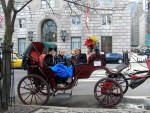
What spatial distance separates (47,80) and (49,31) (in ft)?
97.0

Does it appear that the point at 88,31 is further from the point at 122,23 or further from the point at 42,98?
the point at 42,98

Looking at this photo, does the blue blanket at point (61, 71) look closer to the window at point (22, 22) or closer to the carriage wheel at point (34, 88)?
the carriage wheel at point (34, 88)

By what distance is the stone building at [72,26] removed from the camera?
107 feet

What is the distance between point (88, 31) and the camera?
3334 centimetres

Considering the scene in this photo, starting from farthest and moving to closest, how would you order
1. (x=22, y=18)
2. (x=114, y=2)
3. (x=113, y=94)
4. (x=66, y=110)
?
(x=22, y=18), (x=114, y=2), (x=113, y=94), (x=66, y=110)

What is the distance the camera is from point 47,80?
6652mm

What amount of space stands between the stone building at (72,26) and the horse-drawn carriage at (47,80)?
25.6 m

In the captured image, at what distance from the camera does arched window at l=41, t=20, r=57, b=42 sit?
3522 centimetres

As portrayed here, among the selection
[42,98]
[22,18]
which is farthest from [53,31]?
[42,98]

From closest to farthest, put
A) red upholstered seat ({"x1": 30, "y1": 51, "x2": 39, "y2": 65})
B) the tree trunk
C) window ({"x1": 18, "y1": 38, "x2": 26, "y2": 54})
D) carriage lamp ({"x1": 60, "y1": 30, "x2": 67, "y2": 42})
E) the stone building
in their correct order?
1. the tree trunk
2. red upholstered seat ({"x1": 30, "y1": 51, "x2": 39, "y2": 65})
3. the stone building
4. carriage lamp ({"x1": 60, "y1": 30, "x2": 67, "y2": 42})
5. window ({"x1": 18, "y1": 38, "x2": 26, "y2": 54})

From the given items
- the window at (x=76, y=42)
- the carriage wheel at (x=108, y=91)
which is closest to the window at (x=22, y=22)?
A: the window at (x=76, y=42)

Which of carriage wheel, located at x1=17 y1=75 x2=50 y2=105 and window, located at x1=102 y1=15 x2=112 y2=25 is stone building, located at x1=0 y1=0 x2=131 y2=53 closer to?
window, located at x1=102 y1=15 x2=112 y2=25

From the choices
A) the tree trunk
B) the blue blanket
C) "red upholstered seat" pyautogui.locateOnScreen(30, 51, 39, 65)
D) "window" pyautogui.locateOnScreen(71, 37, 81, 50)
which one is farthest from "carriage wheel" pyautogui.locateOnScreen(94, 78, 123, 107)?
"window" pyautogui.locateOnScreen(71, 37, 81, 50)

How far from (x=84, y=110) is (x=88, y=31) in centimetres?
2839
